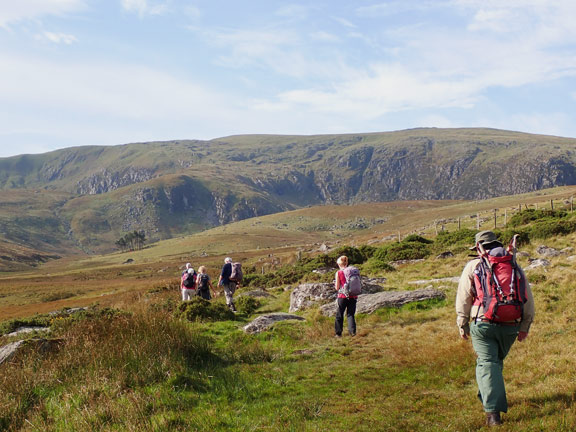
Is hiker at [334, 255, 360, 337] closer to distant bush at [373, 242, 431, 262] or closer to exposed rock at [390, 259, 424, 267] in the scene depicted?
exposed rock at [390, 259, 424, 267]

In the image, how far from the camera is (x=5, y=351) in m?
8.43

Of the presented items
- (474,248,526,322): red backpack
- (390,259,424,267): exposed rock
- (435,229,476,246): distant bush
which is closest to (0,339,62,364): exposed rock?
(474,248,526,322): red backpack

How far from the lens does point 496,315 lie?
210 inches

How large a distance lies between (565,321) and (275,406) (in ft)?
23.2

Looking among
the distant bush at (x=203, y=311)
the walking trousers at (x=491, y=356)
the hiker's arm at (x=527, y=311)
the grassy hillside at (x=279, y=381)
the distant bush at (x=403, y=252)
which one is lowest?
the distant bush at (x=203, y=311)

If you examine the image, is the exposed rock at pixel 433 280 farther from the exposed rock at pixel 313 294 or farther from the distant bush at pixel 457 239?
the distant bush at pixel 457 239

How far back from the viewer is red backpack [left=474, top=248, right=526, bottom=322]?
529 cm

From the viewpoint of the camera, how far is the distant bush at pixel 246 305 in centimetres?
1759

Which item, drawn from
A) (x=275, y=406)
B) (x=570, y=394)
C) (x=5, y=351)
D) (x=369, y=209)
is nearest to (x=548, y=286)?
(x=570, y=394)

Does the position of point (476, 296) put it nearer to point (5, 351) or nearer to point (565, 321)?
point (565, 321)

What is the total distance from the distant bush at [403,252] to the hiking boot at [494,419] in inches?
884

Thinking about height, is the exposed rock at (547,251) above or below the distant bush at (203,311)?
above

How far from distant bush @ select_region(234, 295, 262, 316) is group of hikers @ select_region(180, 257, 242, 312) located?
351 mm

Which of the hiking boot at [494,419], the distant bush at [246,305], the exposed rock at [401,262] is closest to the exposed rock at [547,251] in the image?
the exposed rock at [401,262]
